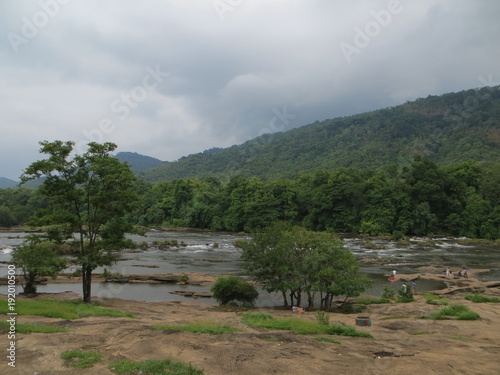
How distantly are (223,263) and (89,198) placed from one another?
101 feet

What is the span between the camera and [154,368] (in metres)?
10.6

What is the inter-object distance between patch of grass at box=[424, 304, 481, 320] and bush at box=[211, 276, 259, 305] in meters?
14.0

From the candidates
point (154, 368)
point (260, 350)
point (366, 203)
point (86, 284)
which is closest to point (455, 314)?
point (260, 350)

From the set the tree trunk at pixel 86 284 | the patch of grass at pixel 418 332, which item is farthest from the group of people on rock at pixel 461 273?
the tree trunk at pixel 86 284

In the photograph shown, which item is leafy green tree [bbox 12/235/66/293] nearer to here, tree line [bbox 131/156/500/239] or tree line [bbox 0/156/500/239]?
tree line [bbox 131/156/500/239]

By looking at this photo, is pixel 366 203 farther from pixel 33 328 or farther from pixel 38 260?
pixel 33 328

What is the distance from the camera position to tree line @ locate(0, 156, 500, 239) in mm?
87562

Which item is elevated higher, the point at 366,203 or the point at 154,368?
the point at 366,203

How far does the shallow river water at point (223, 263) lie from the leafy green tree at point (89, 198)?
10562 mm

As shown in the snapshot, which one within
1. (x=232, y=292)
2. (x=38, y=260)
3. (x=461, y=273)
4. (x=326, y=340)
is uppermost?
(x=38, y=260)

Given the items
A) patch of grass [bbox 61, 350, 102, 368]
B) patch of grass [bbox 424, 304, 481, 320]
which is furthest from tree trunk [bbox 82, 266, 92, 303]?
→ patch of grass [bbox 424, 304, 481, 320]

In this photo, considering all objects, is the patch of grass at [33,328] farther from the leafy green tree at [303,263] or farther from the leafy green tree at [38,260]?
the leafy green tree at [303,263]

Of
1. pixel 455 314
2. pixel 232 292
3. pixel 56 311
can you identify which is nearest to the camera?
pixel 56 311

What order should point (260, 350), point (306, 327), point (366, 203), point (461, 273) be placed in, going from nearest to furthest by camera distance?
1. point (260, 350)
2. point (306, 327)
3. point (461, 273)
4. point (366, 203)
